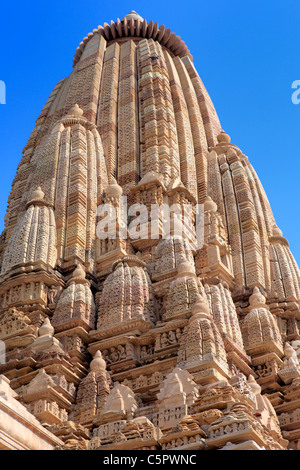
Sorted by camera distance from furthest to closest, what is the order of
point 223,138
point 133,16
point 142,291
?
point 133,16, point 223,138, point 142,291

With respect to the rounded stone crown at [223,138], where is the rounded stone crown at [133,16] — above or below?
above

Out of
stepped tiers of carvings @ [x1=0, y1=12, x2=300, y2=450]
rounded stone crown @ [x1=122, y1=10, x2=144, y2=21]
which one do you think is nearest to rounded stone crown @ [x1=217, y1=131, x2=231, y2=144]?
stepped tiers of carvings @ [x1=0, y1=12, x2=300, y2=450]

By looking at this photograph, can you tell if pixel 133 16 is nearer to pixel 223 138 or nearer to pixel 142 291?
pixel 223 138

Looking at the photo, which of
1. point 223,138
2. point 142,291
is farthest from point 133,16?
point 142,291

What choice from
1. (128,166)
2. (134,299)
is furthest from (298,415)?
(128,166)

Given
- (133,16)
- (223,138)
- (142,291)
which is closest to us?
(142,291)

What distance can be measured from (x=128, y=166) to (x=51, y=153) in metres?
4.01

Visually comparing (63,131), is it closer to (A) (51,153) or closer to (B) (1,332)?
(A) (51,153)

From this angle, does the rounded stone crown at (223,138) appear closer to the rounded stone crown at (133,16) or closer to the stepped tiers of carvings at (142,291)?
the stepped tiers of carvings at (142,291)

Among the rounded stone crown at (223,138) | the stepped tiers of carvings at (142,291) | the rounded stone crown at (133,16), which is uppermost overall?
the rounded stone crown at (133,16)

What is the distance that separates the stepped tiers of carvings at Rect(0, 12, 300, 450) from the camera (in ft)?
67.3

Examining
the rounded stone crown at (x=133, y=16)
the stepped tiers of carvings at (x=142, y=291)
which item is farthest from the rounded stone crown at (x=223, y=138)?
the rounded stone crown at (x=133, y=16)

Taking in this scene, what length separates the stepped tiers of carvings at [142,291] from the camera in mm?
20516

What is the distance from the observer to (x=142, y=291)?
86.7ft
